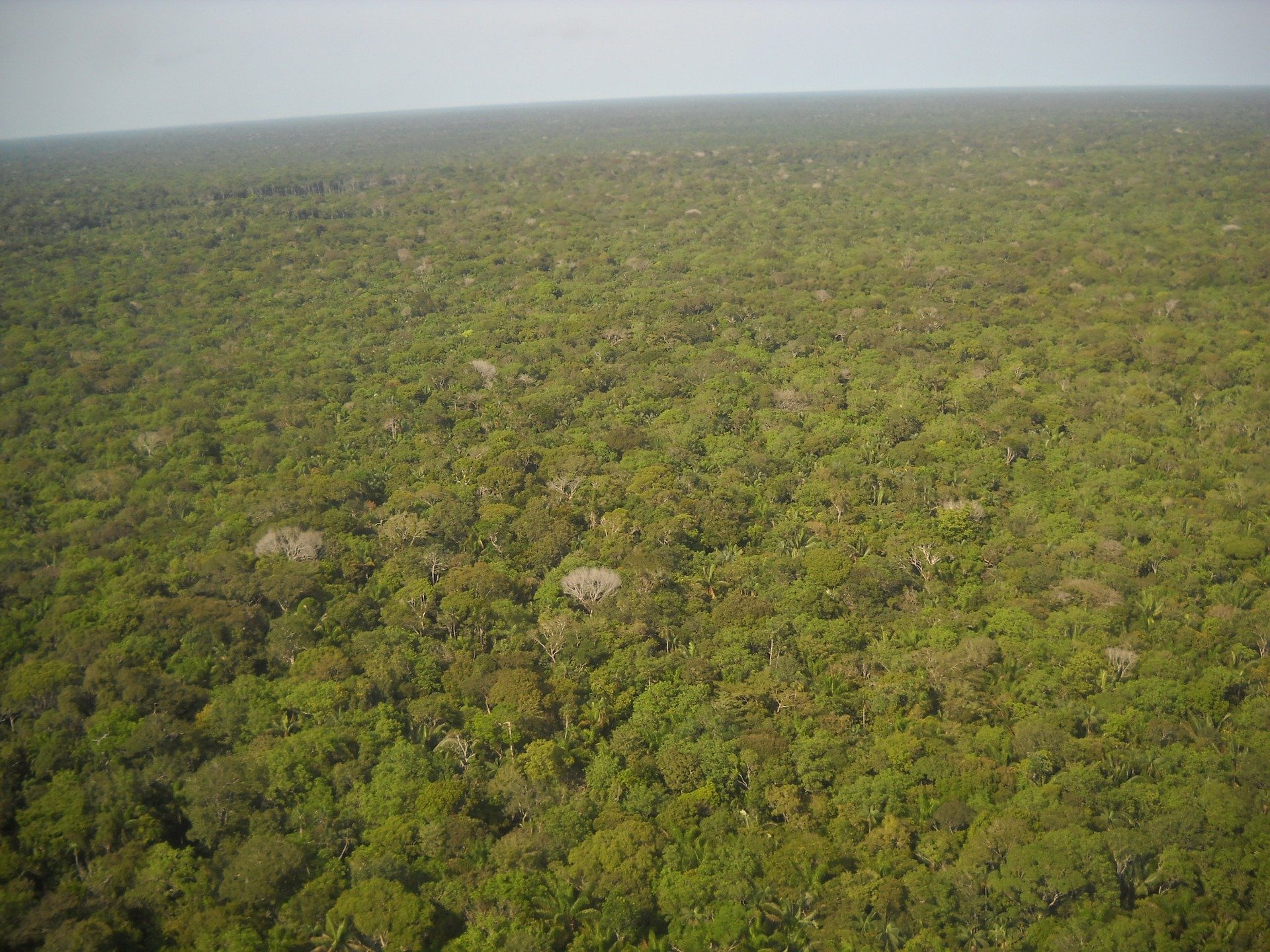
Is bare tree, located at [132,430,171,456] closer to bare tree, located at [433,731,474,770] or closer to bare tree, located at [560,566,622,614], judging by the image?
bare tree, located at [560,566,622,614]

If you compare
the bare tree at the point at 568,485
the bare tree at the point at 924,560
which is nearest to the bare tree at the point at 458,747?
the bare tree at the point at 568,485

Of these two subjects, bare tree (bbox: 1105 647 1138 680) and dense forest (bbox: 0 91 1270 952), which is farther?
bare tree (bbox: 1105 647 1138 680)

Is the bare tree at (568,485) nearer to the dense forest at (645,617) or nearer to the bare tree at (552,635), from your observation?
the dense forest at (645,617)

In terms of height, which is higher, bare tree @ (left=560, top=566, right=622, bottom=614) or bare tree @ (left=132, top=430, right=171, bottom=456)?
bare tree @ (left=132, top=430, right=171, bottom=456)

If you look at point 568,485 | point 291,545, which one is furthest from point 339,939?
point 568,485

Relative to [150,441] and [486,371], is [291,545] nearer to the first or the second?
[150,441]

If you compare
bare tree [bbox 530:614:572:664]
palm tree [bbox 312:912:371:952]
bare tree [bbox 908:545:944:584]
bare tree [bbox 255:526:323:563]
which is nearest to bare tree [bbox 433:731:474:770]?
bare tree [bbox 530:614:572:664]
